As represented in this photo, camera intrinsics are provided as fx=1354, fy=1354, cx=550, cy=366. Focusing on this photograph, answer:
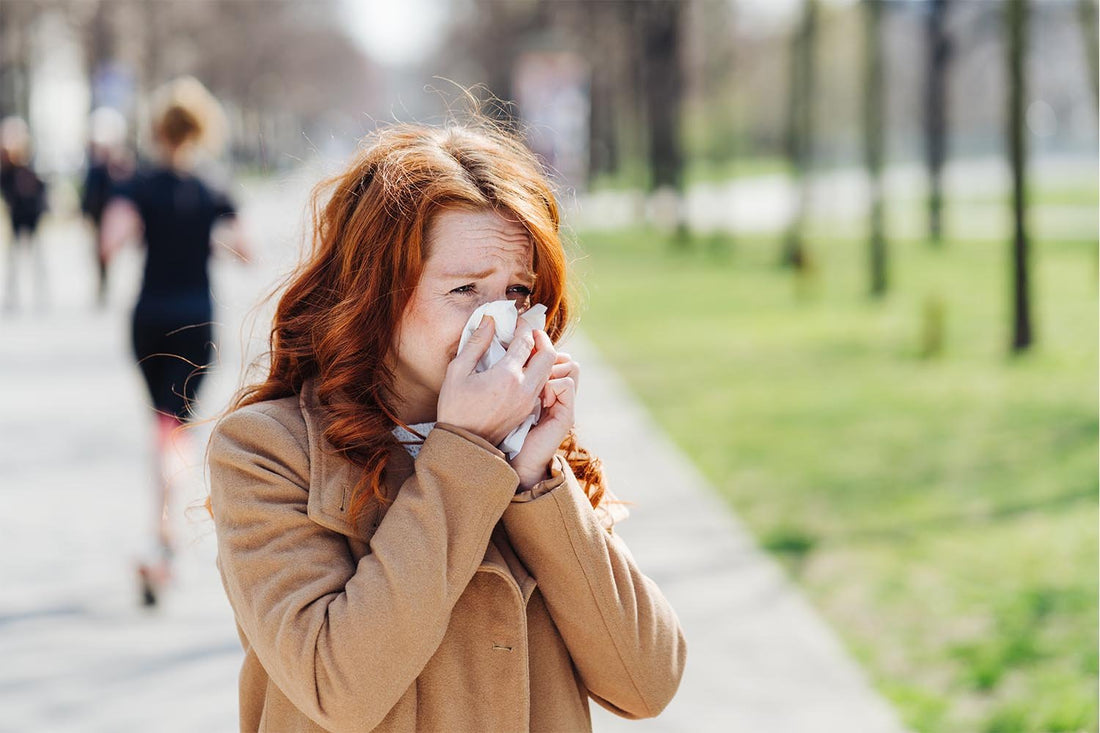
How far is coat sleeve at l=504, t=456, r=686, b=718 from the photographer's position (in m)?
1.76

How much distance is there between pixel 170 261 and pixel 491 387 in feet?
14.3

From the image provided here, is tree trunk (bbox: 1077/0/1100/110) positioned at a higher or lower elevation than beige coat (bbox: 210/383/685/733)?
higher

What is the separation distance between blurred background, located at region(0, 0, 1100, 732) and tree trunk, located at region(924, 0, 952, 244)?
Answer: 8 cm

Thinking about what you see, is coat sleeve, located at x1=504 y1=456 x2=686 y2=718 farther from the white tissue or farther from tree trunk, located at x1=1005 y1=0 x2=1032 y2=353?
tree trunk, located at x1=1005 y1=0 x2=1032 y2=353

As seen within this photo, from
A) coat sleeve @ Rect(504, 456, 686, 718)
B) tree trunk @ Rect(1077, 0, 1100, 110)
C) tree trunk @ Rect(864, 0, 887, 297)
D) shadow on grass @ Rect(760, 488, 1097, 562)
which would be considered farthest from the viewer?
tree trunk @ Rect(864, 0, 887, 297)

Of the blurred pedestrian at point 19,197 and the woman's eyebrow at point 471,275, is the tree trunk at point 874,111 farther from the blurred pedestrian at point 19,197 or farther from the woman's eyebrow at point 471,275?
the woman's eyebrow at point 471,275

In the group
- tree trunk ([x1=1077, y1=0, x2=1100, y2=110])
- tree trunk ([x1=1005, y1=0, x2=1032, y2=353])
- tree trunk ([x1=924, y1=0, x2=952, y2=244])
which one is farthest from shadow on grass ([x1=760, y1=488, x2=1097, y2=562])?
tree trunk ([x1=924, y1=0, x2=952, y2=244])

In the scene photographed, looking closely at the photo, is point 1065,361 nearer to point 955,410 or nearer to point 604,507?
point 955,410

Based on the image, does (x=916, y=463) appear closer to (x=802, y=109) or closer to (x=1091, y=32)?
(x=1091, y=32)

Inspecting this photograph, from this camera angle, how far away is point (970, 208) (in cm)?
3378

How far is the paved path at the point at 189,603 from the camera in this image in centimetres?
439

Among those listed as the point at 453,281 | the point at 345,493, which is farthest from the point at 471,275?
the point at 345,493

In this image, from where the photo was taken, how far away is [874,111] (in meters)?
16.5

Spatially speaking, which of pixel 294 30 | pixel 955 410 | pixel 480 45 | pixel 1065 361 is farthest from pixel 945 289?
pixel 294 30
